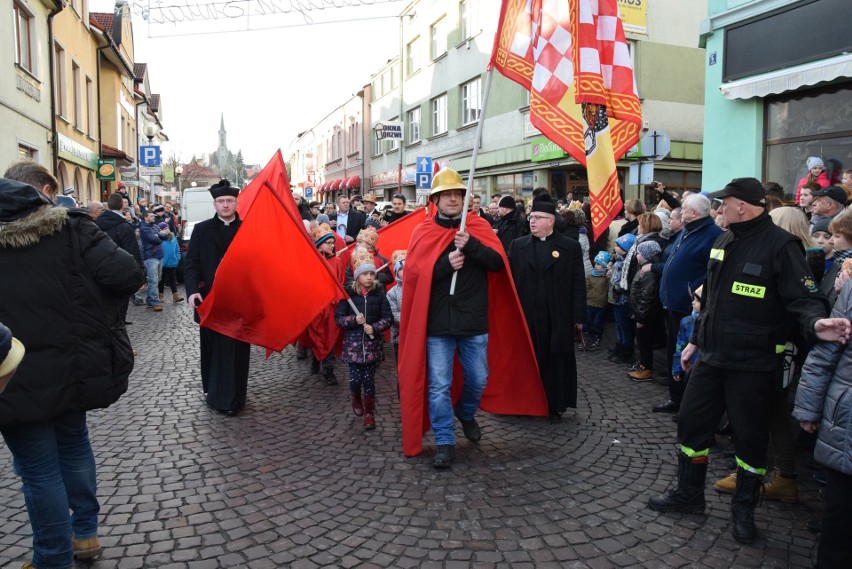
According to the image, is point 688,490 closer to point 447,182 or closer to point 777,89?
point 447,182

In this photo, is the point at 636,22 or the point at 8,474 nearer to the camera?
the point at 8,474

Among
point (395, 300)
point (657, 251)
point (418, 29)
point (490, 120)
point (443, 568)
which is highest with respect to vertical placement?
point (418, 29)

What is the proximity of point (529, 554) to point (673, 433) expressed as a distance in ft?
8.07

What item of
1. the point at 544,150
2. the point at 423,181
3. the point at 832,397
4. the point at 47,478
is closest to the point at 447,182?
the point at 832,397

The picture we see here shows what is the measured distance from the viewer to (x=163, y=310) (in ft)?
40.9

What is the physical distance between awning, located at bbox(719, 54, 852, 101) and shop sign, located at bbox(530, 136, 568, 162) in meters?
7.54

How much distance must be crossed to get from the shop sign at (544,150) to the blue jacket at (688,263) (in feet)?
43.7

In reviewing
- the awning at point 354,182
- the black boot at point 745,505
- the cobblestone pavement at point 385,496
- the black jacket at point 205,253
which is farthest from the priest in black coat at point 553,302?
the awning at point 354,182

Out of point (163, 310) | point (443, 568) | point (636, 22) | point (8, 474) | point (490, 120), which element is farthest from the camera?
point (490, 120)

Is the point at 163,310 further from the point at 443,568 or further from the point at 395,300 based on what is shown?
the point at 443,568

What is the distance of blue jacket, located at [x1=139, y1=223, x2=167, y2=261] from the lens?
1231cm

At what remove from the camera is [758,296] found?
3.52m

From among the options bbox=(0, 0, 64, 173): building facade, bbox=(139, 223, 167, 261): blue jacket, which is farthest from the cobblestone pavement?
bbox=(0, 0, 64, 173): building facade

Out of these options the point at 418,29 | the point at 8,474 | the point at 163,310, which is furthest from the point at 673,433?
the point at 418,29
